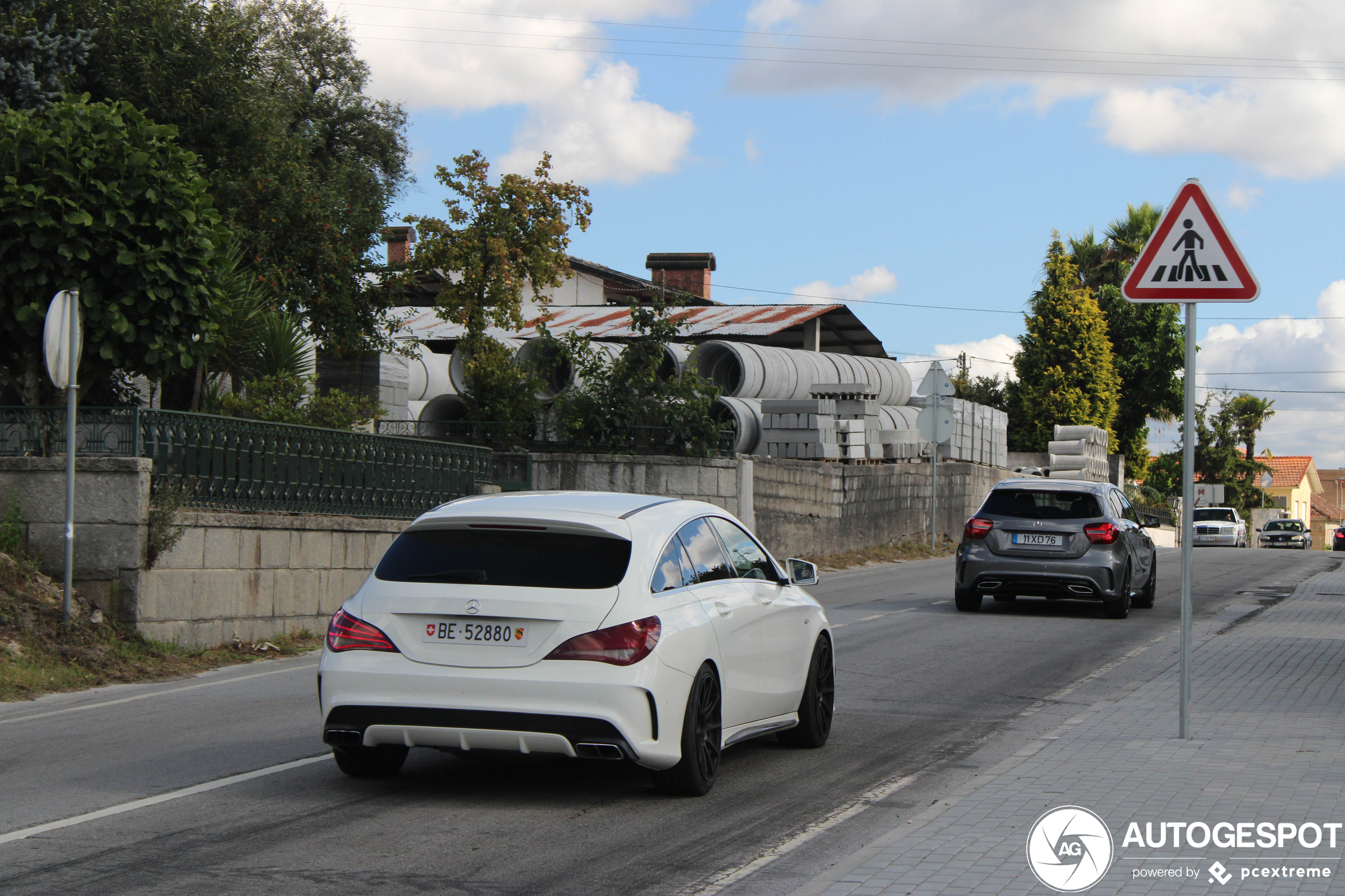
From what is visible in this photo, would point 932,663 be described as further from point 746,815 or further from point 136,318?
point 136,318

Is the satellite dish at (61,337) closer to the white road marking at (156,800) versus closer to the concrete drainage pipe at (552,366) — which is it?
the white road marking at (156,800)

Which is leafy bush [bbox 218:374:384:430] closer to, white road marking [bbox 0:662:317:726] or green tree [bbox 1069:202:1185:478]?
white road marking [bbox 0:662:317:726]

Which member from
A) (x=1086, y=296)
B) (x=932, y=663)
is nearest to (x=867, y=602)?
(x=932, y=663)

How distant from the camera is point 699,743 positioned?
22.9ft

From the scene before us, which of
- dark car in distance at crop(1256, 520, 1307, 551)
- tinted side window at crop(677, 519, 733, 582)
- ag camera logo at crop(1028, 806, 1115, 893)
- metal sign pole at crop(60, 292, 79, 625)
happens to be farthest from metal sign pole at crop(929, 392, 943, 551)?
dark car in distance at crop(1256, 520, 1307, 551)

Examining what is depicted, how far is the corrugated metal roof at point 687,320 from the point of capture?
38.1 metres

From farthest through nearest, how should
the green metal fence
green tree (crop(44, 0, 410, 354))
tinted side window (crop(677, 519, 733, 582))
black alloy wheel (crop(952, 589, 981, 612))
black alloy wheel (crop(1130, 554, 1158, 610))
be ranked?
green tree (crop(44, 0, 410, 354)), black alloy wheel (crop(1130, 554, 1158, 610)), black alloy wheel (crop(952, 589, 981, 612)), the green metal fence, tinted side window (crop(677, 519, 733, 582))

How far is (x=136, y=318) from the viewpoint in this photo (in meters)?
13.9

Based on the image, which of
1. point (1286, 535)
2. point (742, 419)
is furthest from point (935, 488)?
point (1286, 535)

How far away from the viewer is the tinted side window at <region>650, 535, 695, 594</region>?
6973mm

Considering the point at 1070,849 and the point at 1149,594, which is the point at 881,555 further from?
the point at 1070,849

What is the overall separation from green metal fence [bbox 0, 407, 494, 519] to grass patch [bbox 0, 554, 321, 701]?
1277 mm

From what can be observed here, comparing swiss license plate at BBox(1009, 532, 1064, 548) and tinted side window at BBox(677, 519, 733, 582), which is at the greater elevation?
tinted side window at BBox(677, 519, 733, 582)

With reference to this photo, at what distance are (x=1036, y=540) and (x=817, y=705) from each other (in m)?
8.86
